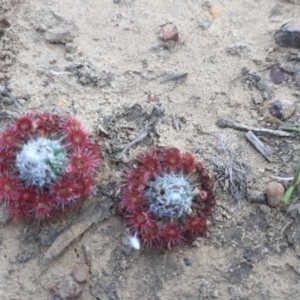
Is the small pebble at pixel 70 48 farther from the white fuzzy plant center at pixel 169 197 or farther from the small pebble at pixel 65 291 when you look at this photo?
the small pebble at pixel 65 291

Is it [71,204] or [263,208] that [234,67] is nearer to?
[263,208]

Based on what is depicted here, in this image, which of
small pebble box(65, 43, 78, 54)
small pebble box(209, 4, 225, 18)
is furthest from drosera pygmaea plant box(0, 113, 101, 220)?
small pebble box(209, 4, 225, 18)

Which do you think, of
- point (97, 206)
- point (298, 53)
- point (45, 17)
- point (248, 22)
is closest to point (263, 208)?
point (97, 206)

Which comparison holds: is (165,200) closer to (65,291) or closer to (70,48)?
(65,291)

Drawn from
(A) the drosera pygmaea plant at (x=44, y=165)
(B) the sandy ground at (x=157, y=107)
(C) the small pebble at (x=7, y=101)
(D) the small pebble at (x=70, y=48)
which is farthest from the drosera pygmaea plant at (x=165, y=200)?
(D) the small pebble at (x=70, y=48)

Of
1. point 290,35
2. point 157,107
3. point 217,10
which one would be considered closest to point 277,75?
point 290,35
